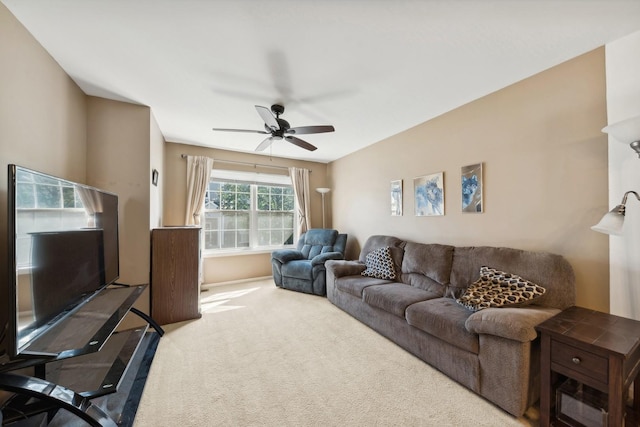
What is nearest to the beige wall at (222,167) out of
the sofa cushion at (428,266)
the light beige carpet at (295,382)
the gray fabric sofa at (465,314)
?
the light beige carpet at (295,382)

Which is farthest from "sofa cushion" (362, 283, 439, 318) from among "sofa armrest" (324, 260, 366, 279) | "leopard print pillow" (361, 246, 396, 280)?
"sofa armrest" (324, 260, 366, 279)

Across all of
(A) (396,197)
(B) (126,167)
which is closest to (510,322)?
(A) (396,197)

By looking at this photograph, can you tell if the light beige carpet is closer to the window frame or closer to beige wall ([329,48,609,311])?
beige wall ([329,48,609,311])

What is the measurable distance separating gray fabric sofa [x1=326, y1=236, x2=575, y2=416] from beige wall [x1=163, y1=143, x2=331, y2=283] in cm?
231

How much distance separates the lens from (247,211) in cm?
492

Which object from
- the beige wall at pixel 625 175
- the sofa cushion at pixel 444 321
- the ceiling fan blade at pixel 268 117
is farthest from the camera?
the ceiling fan blade at pixel 268 117

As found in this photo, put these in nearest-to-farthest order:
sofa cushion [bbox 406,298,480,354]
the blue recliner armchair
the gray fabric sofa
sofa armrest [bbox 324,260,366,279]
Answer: the gray fabric sofa < sofa cushion [bbox 406,298,480,354] < sofa armrest [bbox 324,260,366,279] < the blue recliner armchair

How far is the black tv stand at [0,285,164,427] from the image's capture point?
3.88 ft

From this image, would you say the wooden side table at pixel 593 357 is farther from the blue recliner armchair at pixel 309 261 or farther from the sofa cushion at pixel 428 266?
the blue recliner armchair at pixel 309 261

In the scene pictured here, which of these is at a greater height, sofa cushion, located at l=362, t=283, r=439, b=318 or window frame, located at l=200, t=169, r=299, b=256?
window frame, located at l=200, t=169, r=299, b=256

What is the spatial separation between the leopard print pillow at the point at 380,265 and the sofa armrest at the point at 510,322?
1.39m

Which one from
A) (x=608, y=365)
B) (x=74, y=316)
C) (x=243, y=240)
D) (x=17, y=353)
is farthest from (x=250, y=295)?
(x=608, y=365)

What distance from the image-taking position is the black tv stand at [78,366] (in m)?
1.18

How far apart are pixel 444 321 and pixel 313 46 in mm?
2400
